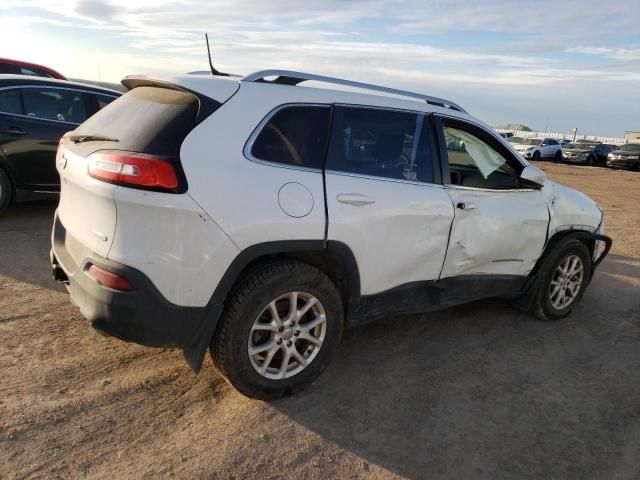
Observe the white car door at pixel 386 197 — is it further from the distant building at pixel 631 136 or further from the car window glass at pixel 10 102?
the distant building at pixel 631 136

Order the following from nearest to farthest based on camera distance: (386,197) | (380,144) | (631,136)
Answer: (386,197), (380,144), (631,136)

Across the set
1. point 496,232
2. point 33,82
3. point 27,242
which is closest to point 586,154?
point 496,232

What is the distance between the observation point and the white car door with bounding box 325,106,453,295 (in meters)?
3.18

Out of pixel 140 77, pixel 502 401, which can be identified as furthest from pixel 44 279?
pixel 502 401

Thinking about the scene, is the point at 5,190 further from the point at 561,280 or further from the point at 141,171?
the point at 561,280

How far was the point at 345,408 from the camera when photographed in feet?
10.5

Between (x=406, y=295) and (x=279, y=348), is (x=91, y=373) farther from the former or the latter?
(x=406, y=295)

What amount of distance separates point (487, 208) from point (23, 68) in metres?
10.5

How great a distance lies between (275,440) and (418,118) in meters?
2.29

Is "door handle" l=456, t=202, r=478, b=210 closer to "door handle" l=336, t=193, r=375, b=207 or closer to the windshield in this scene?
"door handle" l=336, t=193, r=375, b=207

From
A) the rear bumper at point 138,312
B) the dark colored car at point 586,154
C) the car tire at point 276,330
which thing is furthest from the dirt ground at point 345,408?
the dark colored car at point 586,154

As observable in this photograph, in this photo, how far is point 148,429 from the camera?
2.84 m

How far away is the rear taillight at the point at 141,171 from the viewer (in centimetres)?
260

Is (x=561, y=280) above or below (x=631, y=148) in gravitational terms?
above
